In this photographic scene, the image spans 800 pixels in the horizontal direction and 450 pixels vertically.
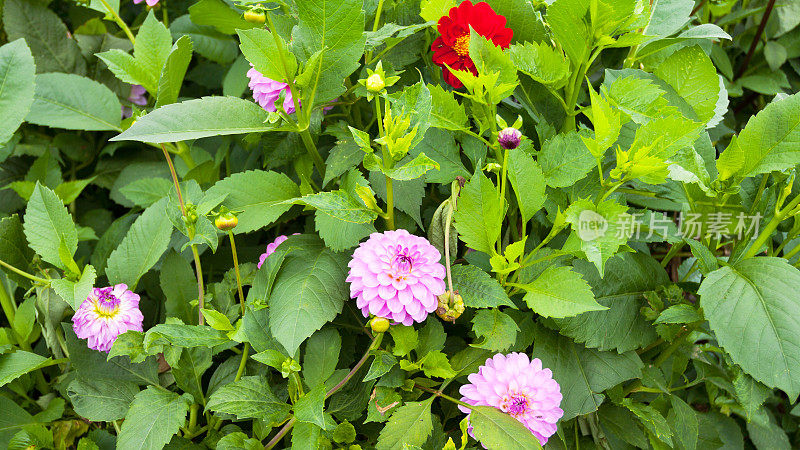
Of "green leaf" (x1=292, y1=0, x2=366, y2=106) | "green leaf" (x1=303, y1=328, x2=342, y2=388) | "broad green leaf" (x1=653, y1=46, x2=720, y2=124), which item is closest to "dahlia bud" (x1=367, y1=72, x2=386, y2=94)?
"green leaf" (x1=292, y1=0, x2=366, y2=106)

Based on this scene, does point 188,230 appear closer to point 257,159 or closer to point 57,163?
point 257,159

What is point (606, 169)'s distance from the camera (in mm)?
906

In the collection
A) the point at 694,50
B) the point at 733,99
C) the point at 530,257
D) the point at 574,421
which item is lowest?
the point at 574,421

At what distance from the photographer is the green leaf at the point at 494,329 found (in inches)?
28.5

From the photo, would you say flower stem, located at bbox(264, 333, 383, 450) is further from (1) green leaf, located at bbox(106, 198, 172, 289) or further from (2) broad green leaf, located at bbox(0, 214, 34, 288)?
(2) broad green leaf, located at bbox(0, 214, 34, 288)

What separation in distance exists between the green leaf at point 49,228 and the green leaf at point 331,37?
0.44 meters

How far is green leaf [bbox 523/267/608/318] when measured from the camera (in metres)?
0.69

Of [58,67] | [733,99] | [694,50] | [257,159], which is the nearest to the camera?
[694,50]

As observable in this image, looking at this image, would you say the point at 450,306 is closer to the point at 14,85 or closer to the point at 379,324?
the point at 379,324

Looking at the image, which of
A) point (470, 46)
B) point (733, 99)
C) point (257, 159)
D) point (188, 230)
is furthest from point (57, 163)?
point (733, 99)

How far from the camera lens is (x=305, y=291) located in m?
0.77

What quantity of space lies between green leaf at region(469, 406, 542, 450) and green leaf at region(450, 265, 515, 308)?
13 centimetres

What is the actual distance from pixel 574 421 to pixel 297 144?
586mm

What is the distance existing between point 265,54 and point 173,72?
8.8 inches
